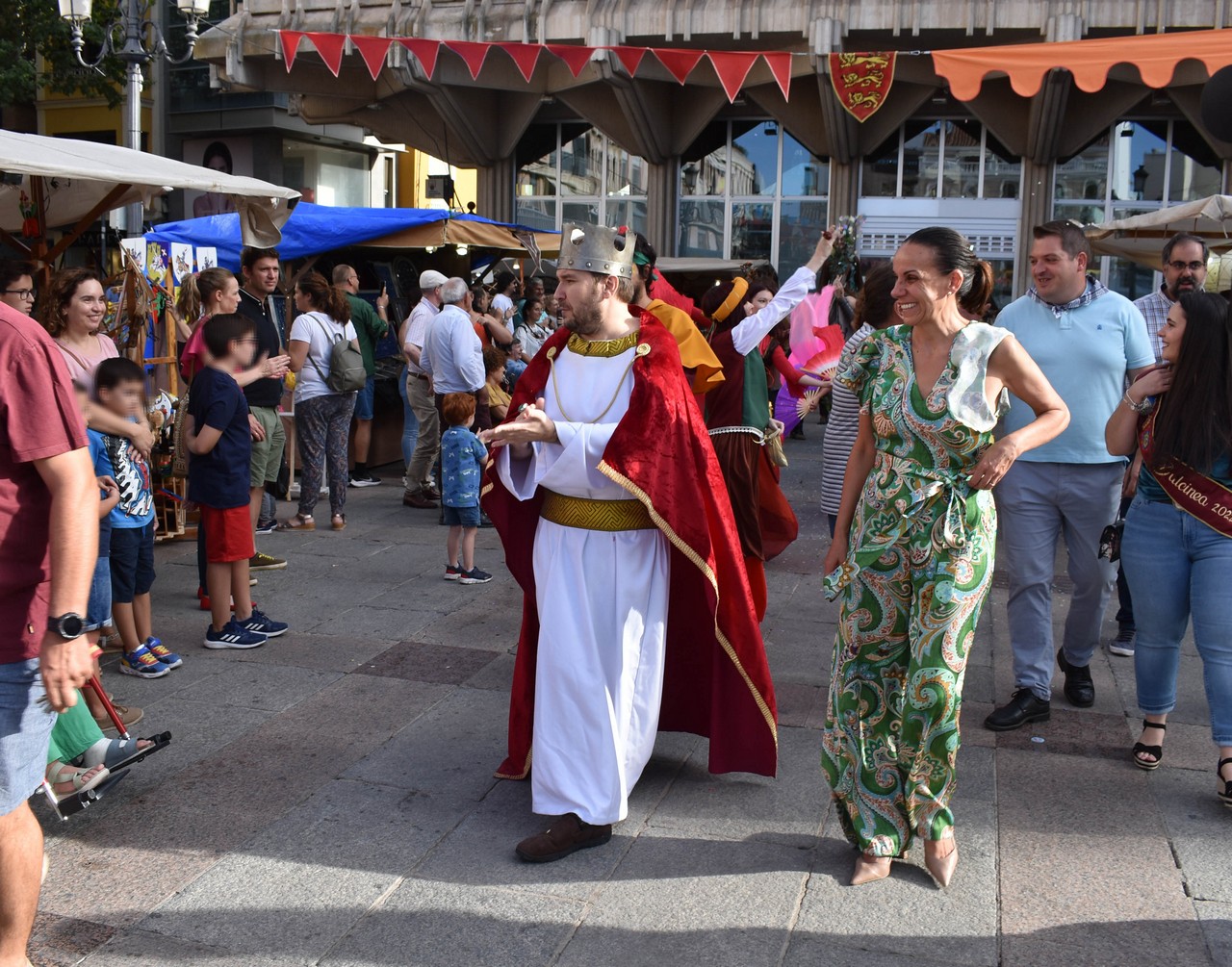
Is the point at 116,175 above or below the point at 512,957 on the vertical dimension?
above

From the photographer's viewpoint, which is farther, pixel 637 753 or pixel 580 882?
pixel 637 753

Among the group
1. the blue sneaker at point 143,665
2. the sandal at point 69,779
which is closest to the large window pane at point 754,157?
the blue sneaker at point 143,665

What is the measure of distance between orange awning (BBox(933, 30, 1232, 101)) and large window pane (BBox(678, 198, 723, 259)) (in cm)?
1386

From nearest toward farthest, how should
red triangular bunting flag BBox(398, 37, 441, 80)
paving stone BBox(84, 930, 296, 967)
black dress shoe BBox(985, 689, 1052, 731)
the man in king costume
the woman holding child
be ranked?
paving stone BBox(84, 930, 296, 967), the man in king costume, black dress shoe BBox(985, 689, 1052, 731), the woman holding child, red triangular bunting flag BBox(398, 37, 441, 80)

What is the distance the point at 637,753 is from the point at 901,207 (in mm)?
19534

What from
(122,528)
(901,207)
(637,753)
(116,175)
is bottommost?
(637,753)

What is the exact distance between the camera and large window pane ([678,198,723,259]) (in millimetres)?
23266

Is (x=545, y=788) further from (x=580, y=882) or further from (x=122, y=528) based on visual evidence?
(x=122, y=528)

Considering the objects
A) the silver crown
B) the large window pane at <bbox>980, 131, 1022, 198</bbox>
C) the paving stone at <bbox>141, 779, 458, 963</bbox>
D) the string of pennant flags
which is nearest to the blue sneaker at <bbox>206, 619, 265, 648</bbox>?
the paving stone at <bbox>141, 779, 458, 963</bbox>

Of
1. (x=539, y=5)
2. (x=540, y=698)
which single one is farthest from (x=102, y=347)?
(x=539, y=5)

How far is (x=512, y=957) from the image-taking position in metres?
3.12

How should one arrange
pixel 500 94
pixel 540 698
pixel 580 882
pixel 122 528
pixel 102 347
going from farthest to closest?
pixel 500 94, pixel 102 347, pixel 122 528, pixel 540 698, pixel 580 882

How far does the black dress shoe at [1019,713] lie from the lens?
4.89m

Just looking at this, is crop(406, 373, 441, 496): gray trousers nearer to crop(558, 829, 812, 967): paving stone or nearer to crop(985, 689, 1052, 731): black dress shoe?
crop(985, 689, 1052, 731): black dress shoe
